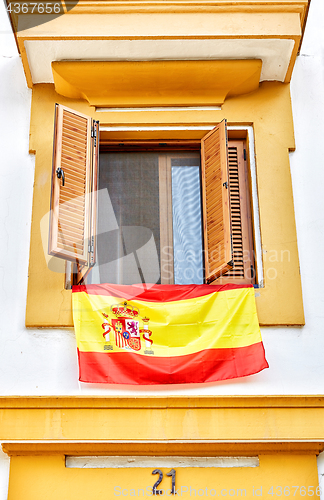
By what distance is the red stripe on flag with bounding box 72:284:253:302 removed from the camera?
5.42m

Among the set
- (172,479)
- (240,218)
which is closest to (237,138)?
(240,218)

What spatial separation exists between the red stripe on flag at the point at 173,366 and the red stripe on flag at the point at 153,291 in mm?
554

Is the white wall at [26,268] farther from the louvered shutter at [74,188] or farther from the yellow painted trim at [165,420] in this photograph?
the louvered shutter at [74,188]

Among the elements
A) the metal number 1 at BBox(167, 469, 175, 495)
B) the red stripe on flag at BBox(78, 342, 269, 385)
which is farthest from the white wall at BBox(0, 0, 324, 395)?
the metal number 1 at BBox(167, 469, 175, 495)

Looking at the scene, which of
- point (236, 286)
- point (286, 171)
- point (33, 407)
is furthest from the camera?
point (286, 171)

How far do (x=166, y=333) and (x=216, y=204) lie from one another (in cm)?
148

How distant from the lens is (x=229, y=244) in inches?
216

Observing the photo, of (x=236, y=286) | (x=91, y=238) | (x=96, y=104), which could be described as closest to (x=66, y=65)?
(x=96, y=104)

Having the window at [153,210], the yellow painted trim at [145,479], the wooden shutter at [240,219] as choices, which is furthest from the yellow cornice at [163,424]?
the wooden shutter at [240,219]

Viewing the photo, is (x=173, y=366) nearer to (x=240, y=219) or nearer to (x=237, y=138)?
(x=240, y=219)

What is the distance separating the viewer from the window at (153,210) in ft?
18.1

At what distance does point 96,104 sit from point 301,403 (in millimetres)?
3759

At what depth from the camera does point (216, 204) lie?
19.4 feet

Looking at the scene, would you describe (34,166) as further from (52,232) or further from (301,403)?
(301,403)
